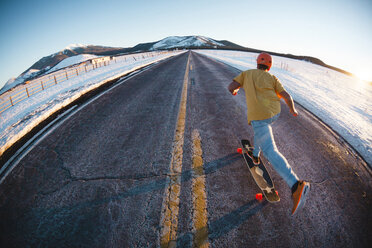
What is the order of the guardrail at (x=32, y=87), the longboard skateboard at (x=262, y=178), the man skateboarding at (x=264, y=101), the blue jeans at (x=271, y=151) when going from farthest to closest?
the guardrail at (x=32, y=87) < the man skateboarding at (x=264, y=101) < the longboard skateboard at (x=262, y=178) < the blue jeans at (x=271, y=151)

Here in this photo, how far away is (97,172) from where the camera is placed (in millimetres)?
2520

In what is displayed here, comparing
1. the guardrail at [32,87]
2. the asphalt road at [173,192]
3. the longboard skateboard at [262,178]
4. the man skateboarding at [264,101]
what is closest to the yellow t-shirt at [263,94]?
the man skateboarding at [264,101]

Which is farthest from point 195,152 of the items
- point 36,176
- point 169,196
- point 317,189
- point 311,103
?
point 311,103

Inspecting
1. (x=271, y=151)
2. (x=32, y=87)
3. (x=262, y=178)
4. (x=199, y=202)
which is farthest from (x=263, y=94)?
(x=32, y=87)

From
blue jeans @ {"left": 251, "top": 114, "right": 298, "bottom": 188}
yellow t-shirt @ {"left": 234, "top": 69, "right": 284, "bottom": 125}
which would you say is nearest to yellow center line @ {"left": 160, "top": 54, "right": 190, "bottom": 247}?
blue jeans @ {"left": 251, "top": 114, "right": 298, "bottom": 188}

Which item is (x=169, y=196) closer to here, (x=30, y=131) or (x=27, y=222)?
(x=27, y=222)

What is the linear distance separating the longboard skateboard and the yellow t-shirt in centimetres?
80

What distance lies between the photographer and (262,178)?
239 centimetres

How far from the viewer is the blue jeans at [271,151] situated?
1961 mm

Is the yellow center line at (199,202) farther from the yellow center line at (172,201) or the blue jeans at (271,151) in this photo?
the blue jeans at (271,151)

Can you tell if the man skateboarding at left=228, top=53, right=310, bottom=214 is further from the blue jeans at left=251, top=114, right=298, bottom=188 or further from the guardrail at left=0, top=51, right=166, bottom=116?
the guardrail at left=0, top=51, right=166, bottom=116

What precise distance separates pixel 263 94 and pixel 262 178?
48.1 inches

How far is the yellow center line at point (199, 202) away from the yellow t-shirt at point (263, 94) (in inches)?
43.6

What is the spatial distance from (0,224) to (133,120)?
2832 mm
